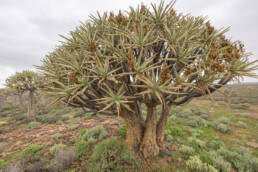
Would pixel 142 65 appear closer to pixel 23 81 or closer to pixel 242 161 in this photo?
pixel 242 161

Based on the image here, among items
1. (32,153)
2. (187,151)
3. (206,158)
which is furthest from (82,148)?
(206,158)

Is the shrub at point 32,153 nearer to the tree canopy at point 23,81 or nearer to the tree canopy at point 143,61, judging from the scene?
the tree canopy at point 143,61

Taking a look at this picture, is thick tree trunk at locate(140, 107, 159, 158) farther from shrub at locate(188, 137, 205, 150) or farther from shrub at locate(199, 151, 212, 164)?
shrub at locate(188, 137, 205, 150)

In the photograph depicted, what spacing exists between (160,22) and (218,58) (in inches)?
67.9

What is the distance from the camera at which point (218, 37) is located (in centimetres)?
307

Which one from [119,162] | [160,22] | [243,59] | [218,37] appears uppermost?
[160,22]

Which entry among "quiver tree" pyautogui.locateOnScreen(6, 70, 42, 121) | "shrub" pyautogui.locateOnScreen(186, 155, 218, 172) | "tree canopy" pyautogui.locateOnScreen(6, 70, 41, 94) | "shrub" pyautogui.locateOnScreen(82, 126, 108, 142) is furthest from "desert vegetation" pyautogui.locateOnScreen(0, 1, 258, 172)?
"tree canopy" pyautogui.locateOnScreen(6, 70, 41, 94)

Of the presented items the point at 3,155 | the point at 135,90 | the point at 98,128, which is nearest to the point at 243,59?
the point at 135,90

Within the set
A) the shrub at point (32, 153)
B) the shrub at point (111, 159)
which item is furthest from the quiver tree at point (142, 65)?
the shrub at point (32, 153)

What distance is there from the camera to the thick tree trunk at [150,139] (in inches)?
143

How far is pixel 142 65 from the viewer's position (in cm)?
215

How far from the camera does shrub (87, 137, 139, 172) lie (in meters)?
3.08

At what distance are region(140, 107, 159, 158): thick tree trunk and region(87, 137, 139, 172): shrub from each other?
540 millimetres

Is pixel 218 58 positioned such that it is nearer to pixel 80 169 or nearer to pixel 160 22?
pixel 160 22
